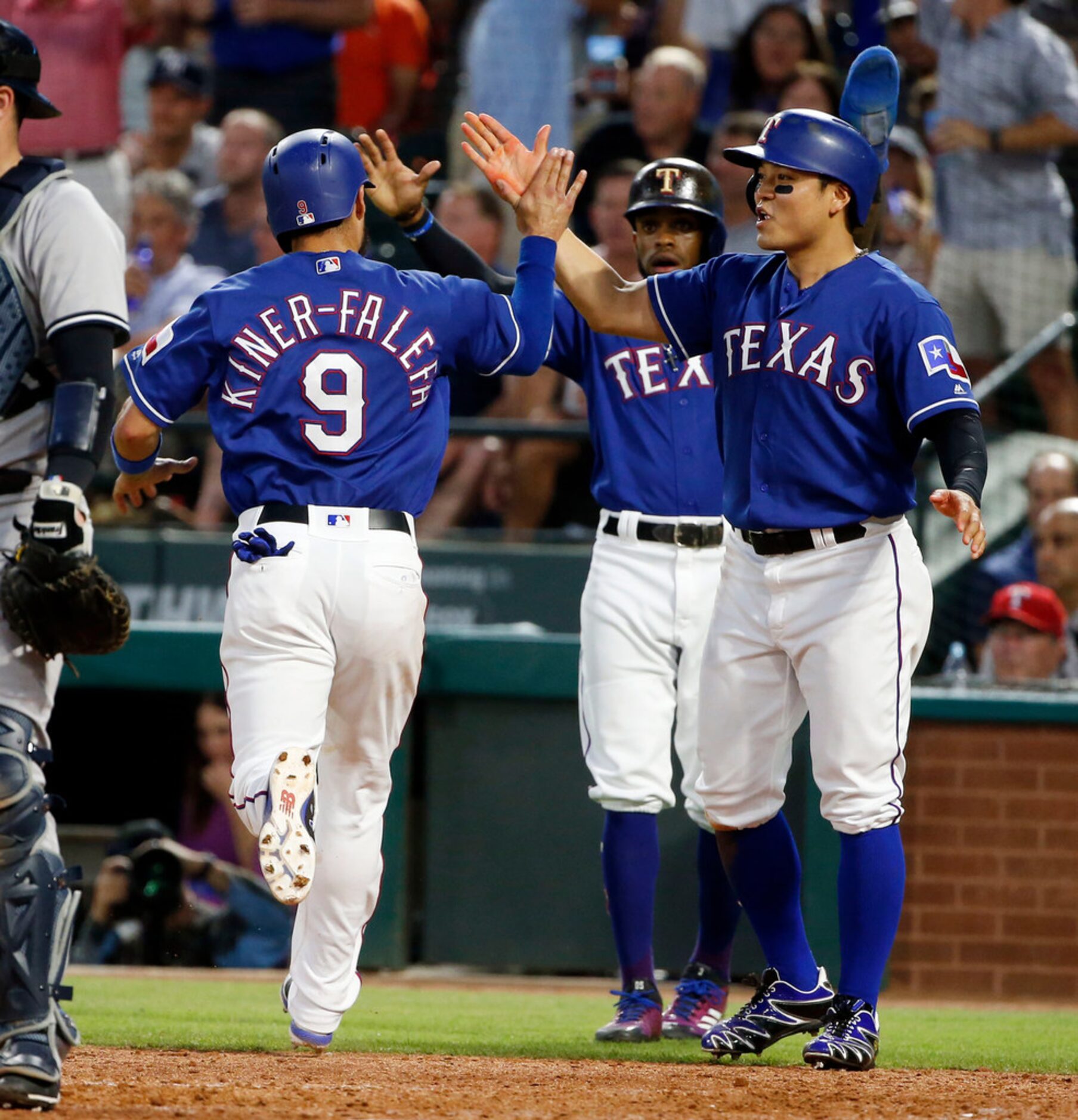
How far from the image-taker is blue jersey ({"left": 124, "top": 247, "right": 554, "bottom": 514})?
3820mm

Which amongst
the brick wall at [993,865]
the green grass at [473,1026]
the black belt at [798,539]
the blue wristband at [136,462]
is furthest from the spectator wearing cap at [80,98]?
the black belt at [798,539]

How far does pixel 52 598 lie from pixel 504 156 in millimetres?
1654

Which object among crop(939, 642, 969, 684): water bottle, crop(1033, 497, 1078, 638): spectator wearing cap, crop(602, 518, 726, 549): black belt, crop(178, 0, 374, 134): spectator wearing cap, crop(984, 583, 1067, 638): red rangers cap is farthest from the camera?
crop(178, 0, 374, 134): spectator wearing cap

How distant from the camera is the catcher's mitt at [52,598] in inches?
126

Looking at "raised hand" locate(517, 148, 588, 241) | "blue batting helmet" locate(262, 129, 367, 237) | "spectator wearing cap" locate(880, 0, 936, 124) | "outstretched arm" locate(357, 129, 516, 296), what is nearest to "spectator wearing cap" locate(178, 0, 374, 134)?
"spectator wearing cap" locate(880, 0, 936, 124)

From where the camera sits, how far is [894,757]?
3949mm

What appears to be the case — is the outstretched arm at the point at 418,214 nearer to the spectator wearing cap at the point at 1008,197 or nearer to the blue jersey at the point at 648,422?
the blue jersey at the point at 648,422

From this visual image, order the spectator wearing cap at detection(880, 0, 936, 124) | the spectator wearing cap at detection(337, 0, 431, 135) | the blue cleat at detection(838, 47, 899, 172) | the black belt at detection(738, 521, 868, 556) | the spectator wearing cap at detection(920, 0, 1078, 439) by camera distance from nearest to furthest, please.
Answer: the black belt at detection(738, 521, 868, 556)
the blue cleat at detection(838, 47, 899, 172)
the spectator wearing cap at detection(920, 0, 1078, 439)
the spectator wearing cap at detection(880, 0, 936, 124)
the spectator wearing cap at detection(337, 0, 431, 135)

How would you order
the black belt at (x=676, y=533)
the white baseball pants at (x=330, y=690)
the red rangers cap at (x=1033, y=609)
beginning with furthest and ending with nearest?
the red rangers cap at (x=1033, y=609)
the black belt at (x=676, y=533)
the white baseball pants at (x=330, y=690)

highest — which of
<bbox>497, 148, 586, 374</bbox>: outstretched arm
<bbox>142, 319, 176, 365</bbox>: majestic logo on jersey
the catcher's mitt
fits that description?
<bbox>497, 148, 586, 374</bbox>: outstretched arm

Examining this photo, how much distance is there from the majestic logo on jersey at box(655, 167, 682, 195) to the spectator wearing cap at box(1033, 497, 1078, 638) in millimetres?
3081

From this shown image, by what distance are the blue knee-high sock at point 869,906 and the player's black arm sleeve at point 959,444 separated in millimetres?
808

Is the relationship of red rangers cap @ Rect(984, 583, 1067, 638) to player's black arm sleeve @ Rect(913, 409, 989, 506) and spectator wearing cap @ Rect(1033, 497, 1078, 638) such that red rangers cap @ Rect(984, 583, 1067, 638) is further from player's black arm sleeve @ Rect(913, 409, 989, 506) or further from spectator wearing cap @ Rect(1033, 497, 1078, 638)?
player's black arm sleeve @ Rect(913, 409, 989, 506)

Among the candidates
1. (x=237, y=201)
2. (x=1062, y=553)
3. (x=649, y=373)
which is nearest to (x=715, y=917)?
(x=649, y=373)
